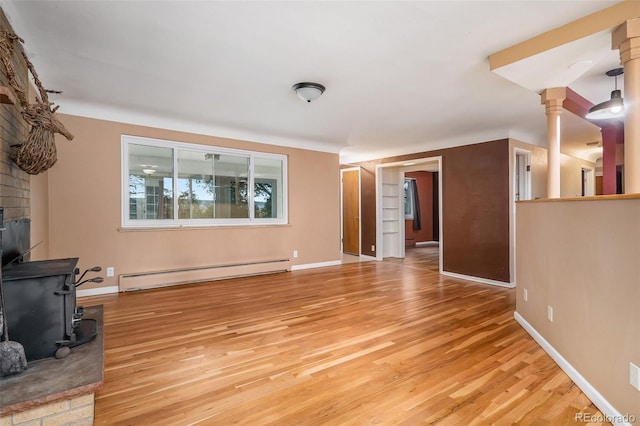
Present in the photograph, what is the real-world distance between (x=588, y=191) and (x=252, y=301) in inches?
353

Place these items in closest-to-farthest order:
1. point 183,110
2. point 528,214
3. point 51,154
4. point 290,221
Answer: point 51,154
point 528,214
point 183,110
point 290,221

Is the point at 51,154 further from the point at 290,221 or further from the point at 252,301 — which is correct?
the point at 290,221

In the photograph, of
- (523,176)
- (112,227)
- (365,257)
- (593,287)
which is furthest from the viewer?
(365,257)

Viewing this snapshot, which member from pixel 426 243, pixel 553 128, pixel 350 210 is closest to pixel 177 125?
pixel 350 210

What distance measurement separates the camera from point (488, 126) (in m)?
4.82

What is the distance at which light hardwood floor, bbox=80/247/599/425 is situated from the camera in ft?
5.77

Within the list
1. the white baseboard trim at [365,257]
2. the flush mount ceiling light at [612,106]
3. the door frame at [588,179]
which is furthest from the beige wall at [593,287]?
the door frame at [588,179]

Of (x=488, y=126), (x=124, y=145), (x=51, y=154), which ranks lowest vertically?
(x=51, y=154)

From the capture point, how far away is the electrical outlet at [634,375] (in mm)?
1502

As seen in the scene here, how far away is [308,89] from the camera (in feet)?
10.5

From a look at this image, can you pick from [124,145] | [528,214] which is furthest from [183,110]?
[528,214]

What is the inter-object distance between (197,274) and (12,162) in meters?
2.97

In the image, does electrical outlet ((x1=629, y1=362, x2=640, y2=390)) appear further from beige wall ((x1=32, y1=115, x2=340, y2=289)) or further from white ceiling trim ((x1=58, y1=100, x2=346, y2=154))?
white ceiling trim ((x1=58, y1=100, x2=346, y2=154))

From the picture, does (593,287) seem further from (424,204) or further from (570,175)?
(424,204)
